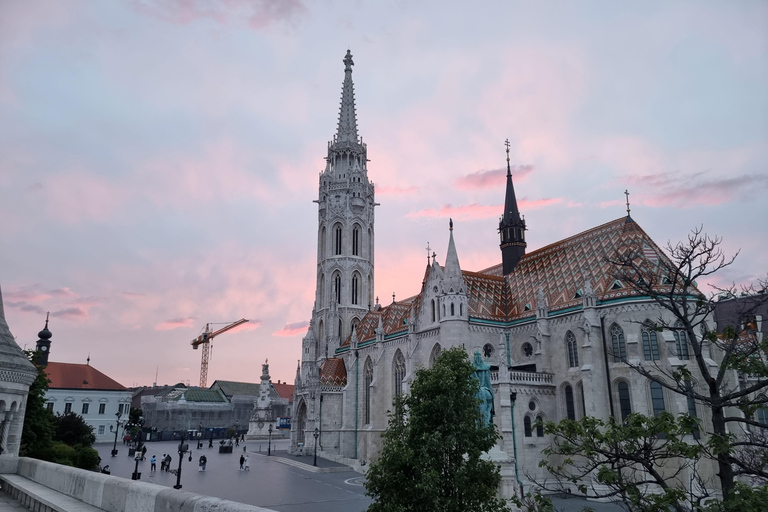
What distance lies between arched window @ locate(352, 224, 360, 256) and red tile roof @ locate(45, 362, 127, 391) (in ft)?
136

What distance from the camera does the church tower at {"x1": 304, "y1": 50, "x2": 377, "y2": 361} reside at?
67.8 meters

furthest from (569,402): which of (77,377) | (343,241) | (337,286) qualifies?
(77,377)

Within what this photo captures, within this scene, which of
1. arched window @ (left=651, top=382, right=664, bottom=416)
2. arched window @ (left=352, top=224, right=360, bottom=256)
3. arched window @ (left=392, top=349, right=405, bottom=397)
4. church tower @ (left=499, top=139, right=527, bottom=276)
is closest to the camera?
arched window @ (left=651, top=382, right=664, bottom=416)

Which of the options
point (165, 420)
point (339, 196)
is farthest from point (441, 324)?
point (165, 420)

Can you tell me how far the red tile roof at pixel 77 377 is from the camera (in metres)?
74.2

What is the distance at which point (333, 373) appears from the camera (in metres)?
61.3

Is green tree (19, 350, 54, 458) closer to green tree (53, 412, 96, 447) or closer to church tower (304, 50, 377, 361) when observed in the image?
green tree (53, 412, 96, 447)

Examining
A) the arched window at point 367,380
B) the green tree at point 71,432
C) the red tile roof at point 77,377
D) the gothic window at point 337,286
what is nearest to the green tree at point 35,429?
the green tree at point 71,432

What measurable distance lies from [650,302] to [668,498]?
31178 mm

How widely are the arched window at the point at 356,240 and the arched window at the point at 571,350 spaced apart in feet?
115

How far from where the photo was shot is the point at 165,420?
336 ft

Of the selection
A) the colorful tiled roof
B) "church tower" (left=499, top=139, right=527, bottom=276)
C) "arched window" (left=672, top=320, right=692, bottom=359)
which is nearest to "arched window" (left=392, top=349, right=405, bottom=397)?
the colorful tiled roof

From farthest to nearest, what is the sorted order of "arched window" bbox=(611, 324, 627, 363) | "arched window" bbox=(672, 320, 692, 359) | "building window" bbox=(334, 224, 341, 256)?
"building window" bbox=(334, 224, 341, 256)
"arched window" bbox=(611, 324, 627, 363)
"arched window" bbox=(672, 320, 692, 359)

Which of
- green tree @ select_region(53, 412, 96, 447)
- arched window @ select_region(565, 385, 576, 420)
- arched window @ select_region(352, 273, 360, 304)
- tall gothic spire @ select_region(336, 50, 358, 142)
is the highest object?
tall gothic spire @ select_region(336, 50, 358, 142)
